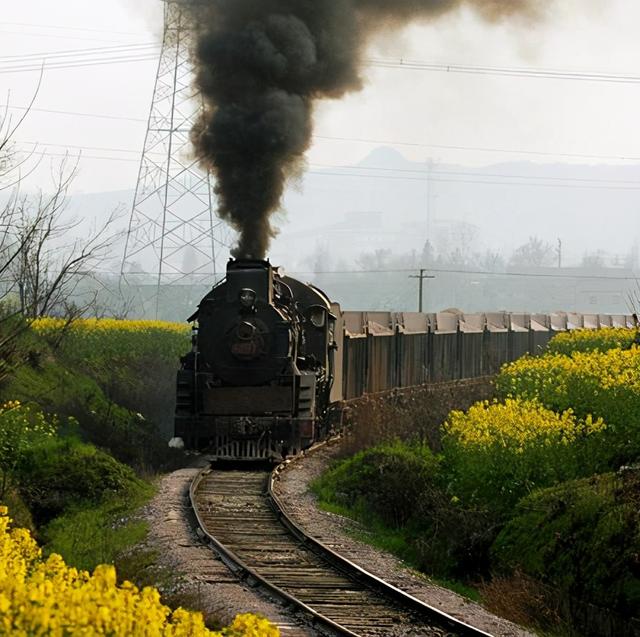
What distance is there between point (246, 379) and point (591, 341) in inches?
530

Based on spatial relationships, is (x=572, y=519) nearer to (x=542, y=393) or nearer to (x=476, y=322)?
(x=542, y=393)

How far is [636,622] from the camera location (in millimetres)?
10562

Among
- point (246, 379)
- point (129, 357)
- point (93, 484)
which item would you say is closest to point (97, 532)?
point (93, 484)

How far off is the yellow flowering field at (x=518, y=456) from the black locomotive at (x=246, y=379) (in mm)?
4125

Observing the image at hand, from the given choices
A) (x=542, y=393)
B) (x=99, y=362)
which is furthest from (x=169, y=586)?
(x=99, y=362)

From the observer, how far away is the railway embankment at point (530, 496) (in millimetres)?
11625

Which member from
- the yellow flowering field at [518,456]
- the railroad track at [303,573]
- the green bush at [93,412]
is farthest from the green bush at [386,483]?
the green bush at [93,412]

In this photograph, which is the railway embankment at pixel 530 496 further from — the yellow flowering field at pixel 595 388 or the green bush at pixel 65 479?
the green bush at pixel 65 479

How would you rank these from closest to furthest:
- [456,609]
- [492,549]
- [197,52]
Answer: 1. [456,609]
2. [492,549]
3. [197,52]

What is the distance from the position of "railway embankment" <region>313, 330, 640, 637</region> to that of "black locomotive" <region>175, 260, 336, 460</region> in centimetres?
127

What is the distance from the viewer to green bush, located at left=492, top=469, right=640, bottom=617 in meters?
11.4

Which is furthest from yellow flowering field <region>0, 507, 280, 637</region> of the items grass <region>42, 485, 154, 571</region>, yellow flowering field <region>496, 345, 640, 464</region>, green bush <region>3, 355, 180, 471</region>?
green bush <region>3, 355, 180, 471</region>

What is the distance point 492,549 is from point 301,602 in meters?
3.66

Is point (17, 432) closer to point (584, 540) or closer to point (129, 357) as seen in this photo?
point (584, 540)
